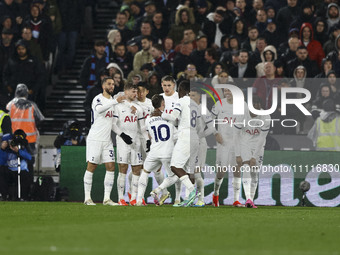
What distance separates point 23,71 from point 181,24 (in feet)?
13.8

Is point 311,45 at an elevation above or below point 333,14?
below

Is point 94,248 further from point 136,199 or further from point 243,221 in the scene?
point 136,199

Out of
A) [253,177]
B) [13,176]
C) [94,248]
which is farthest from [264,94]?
[94,248]

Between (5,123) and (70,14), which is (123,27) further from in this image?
(5,123)

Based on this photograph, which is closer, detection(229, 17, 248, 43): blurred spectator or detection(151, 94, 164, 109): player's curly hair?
detection(151, 94, 164, 109): player's curly hair

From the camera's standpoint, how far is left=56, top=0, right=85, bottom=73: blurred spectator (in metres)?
25.0

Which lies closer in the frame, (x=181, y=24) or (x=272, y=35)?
(x=272, y=35)

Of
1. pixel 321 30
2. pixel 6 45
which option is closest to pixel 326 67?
pixel 321 30

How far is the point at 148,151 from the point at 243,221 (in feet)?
17.2

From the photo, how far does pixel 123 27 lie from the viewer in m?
24.6

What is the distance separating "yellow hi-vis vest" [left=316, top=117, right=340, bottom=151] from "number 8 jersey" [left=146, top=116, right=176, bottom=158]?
13.5 ft

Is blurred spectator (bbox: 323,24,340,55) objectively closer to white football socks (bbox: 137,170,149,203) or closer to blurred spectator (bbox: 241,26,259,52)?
blurred spectator (bbox: 241,26,259,52)

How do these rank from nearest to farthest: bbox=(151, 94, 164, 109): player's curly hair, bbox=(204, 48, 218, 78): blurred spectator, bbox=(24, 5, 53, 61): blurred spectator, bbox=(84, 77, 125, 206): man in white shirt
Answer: bbox=(151, 94, 164, 109): player's curly hair, bbox=(84, 77, 125, 206): man in white shirt, bbox=(204, 48, 218, 78): blurred spectator, bbox=(24, 5, 53, 61): blurred spectator

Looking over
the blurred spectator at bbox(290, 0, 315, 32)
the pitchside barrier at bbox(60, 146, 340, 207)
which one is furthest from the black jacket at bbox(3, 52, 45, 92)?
the blurred spectator at bbox(290, 0, 315, 32)
